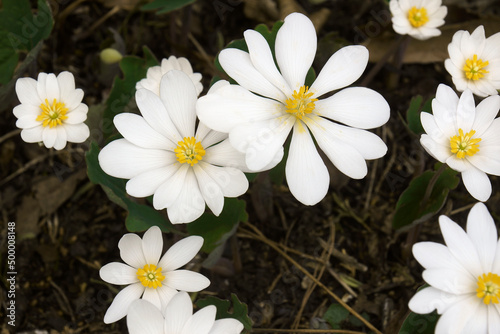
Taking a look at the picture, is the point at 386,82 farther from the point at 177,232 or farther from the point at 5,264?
the point at 5,264

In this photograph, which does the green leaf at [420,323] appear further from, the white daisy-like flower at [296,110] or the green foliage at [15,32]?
the green foliage at [15,32]

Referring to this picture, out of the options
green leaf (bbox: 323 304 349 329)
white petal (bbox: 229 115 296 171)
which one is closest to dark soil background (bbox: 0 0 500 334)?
green leaf (bbox: 323 304 349 329)

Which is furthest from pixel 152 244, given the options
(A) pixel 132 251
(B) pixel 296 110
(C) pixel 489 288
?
(C) pixel 489 288

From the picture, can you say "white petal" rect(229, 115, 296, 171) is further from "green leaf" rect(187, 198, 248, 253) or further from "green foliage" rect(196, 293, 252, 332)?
"green foliage" rect(196, 293, 252, 332)

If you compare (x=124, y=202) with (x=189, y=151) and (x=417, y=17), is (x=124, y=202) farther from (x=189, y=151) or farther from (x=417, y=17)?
(x=417, y=17)

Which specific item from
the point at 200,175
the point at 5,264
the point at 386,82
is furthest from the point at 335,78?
the point at 5,264

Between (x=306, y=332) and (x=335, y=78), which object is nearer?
(x=335, y=78)
